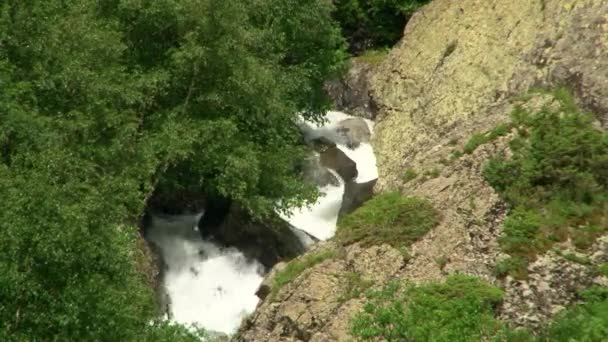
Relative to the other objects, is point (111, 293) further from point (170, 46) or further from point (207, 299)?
point (170, 46)

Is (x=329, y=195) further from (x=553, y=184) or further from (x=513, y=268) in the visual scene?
(x=513, y=268)

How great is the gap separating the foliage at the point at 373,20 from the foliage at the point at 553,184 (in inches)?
754

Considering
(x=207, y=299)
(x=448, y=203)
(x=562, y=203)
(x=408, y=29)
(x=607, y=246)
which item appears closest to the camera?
(x=607, y=246)

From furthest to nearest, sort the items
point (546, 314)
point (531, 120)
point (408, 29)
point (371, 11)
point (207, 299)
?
1. point (371, 11)
2. point (408, 29)
3. point (207, 299)
4. point (531, 120)
5. point (546, 314)

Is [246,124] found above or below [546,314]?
above

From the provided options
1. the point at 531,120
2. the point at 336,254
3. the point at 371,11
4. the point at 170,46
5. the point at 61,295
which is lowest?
the point at 61,295

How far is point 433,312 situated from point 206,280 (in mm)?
11605

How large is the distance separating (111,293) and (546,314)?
8255 mm

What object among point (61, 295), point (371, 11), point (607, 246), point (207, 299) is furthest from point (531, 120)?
point (371, 11)

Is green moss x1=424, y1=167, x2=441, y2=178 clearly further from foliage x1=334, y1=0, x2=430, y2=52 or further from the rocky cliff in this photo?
foliage x1=334, y1=0, x2=430, y2=52

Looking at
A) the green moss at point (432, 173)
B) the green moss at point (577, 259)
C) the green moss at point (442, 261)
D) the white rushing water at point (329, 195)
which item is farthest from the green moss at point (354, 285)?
the white rushing water at point (329, 195)

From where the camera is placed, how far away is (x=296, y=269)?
19125mm

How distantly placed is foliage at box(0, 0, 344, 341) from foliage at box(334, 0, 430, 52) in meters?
8.57

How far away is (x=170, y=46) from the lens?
26531 mm
